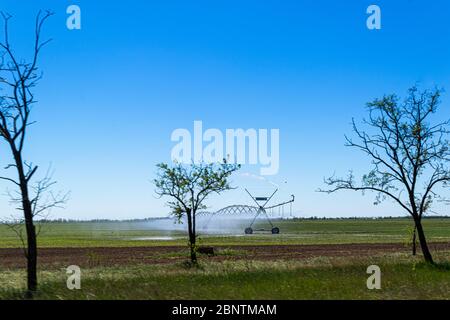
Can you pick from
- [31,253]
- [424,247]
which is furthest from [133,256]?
[31,253]

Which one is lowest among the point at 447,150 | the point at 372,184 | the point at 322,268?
the point at 322,268

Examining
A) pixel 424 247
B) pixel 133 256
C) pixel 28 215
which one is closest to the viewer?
pixel 28 215

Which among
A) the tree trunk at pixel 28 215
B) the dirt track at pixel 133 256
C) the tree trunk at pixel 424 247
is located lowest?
the dirt track at pixel 133 256

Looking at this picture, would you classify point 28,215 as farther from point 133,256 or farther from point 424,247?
point 133,256

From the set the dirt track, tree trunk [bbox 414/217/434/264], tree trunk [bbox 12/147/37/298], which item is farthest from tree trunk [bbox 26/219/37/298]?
tree trunk [bbox 414/217/434/264]

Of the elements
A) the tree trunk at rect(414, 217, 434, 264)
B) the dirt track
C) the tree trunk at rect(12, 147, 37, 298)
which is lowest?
the dirt track

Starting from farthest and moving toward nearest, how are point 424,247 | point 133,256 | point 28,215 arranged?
Answer: 1. point 133,256
2. point 424,247
3. point 28,215

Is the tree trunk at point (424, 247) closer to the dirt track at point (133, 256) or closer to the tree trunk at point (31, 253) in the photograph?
the dirt track at point (133, 256)

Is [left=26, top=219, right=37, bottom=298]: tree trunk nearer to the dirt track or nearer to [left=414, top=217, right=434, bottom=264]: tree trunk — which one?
the dirt track

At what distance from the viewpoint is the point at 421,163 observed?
3025cm

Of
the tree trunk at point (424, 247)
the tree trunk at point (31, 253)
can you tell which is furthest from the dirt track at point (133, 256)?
the tree trunk at point (31, 253)
